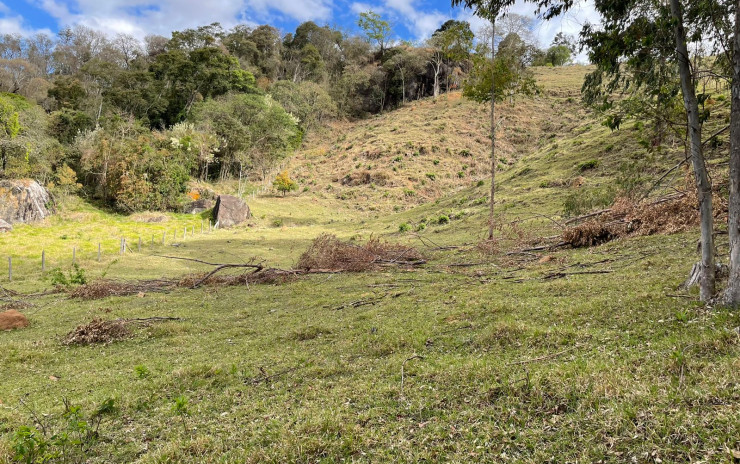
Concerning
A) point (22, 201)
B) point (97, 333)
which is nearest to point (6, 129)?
point (22, 201)

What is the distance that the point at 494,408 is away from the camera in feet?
14.0

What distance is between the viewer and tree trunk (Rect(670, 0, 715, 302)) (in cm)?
589

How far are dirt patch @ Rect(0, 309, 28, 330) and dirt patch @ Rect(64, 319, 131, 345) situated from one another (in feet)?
10.1

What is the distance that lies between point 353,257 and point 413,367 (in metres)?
11.0

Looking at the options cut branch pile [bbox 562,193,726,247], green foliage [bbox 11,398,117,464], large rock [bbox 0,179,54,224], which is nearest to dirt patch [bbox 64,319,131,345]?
green foliage [bbox 11,398,117,464]

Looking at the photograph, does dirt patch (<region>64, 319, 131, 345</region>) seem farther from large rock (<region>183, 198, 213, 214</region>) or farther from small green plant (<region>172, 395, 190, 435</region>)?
large rock (<region>183, 198, 213, 214</region>)

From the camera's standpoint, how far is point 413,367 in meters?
5.83

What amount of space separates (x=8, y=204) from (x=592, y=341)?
1576 inches

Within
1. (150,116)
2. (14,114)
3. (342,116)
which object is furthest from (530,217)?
(342,116)

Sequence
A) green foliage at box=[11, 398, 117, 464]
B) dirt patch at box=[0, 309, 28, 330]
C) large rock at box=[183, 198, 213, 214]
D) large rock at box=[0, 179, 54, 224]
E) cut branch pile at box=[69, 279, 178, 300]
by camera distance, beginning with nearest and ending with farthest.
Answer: green foliage at box=[11, 398, 117, 464] → dirt patch at box=[0, 309, 28, 330] → cut branch pile at box=[69, 279, 178, 300] → large rock at box=[0, 179, 54, 224] → large rock at box=[183, 198, 213, 214]

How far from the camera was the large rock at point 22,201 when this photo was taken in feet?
102

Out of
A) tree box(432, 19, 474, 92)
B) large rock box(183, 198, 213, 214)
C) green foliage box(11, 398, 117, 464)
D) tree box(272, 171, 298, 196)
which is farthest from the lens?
tree box(272, 171, 298, 196)

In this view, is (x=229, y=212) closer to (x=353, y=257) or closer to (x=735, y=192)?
(x=353, y=257)

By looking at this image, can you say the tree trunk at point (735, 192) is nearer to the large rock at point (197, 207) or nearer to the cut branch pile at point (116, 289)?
the cut branch pile at point (116, 289)
